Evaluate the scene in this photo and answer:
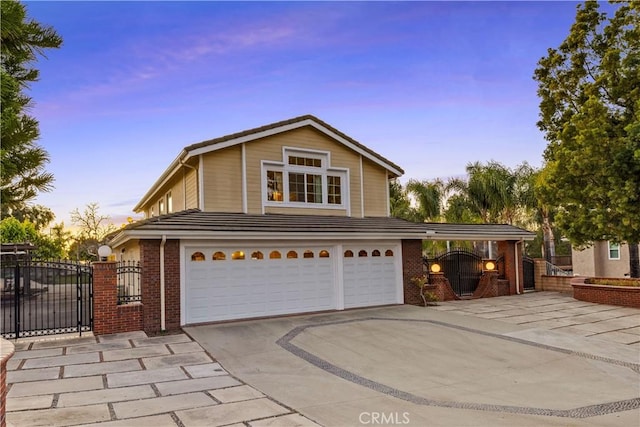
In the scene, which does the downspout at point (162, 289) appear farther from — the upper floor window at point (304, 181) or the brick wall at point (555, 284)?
the brick wall at point (555, 284)

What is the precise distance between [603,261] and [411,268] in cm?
1950

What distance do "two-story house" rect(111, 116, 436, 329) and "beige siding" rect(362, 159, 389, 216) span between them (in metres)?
0.04

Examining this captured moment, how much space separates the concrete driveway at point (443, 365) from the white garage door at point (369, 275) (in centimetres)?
79

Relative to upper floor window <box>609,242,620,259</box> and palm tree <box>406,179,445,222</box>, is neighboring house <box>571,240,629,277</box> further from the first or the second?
palm tree <box>406,179,445,222</box>

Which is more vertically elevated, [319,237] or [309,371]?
[319,237]

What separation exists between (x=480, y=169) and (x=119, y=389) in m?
28.7

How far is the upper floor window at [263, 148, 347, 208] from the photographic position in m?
15.9

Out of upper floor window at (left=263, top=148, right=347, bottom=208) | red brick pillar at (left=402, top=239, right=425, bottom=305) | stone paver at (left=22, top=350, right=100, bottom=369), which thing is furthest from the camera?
red brick pillar at (left=402, top=239, right=425, bottom=305)

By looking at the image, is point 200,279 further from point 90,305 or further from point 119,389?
point 119,389

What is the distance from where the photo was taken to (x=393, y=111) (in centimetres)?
2070

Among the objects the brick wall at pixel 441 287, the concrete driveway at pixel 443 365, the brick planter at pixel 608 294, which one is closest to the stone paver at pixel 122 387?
the concrete driveway at pixel 443 365

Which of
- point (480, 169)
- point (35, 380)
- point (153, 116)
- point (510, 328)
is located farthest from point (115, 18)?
point (480, 169)

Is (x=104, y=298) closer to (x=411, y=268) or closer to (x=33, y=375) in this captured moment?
(x=33, y=375)

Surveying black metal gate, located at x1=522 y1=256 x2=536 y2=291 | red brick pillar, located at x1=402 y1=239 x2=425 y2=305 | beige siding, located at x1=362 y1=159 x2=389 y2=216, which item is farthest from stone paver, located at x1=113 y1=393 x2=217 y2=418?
black metal gate, located at x1=522 y1=256 x2=536 y2=291
